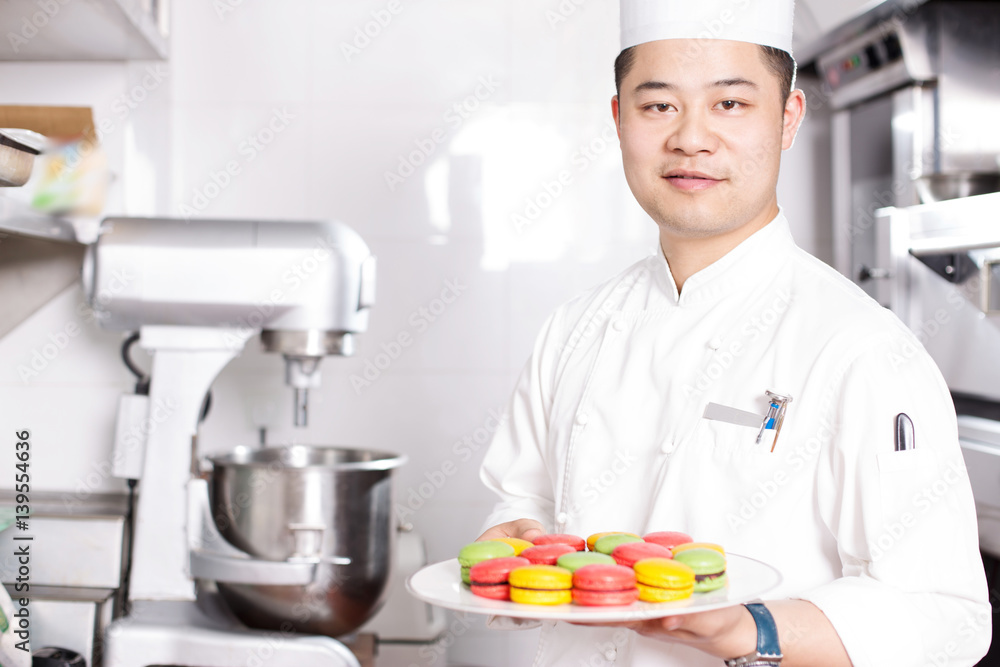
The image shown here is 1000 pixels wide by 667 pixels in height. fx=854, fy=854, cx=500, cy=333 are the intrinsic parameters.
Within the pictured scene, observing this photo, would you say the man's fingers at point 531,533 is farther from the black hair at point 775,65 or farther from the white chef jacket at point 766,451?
the black hair at point 775,65

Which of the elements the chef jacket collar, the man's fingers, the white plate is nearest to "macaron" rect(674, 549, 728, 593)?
the white plate

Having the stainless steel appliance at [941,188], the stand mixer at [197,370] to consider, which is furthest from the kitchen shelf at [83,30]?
the stainless steel appliance at [941,188]

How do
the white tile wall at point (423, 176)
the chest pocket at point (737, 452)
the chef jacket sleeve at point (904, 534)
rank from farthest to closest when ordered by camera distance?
the white tile wall at point (423, 176) → the chest pocket at point (737, 452) → the chef jacket sleeve at point (904, 534)

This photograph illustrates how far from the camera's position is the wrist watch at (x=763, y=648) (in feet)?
2.49

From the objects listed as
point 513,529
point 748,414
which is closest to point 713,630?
point 748,414

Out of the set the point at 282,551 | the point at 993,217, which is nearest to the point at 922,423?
the point at 993,217

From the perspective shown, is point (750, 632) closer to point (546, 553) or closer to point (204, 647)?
point (546, 553)

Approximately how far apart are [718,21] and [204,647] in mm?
1211

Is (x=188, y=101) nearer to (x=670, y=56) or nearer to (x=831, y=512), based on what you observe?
(x=670, y=56)

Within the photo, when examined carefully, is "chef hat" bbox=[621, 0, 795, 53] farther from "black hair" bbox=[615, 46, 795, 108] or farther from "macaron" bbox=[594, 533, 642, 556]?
"macaron" bbox=[594, 533, 642, 556]

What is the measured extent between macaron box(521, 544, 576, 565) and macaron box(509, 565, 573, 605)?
57 millimetres

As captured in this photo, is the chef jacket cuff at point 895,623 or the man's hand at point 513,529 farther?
the man's hand at point 513,529

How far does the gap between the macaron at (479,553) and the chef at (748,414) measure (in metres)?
0.15

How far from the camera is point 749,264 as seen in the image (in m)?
1.01
